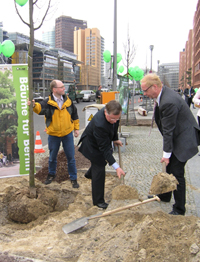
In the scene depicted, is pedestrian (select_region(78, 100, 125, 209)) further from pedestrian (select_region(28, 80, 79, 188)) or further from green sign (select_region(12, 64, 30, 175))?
green sign (select_region(12, 64, 30, 175))

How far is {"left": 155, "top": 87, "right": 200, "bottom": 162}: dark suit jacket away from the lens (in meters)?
3.03

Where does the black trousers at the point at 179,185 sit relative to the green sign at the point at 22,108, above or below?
below

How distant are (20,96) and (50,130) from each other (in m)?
0.80

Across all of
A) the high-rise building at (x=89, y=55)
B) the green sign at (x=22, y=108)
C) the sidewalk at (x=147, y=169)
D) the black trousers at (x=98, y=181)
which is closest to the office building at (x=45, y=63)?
the high-rise building at (x=89, y=55)

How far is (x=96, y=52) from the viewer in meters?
114

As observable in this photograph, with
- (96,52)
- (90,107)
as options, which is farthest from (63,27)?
(90,107)

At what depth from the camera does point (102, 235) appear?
2623 mm

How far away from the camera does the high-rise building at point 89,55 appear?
108 m

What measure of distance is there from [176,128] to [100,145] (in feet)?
3.34

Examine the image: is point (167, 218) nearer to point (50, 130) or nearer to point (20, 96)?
point (50, 130)

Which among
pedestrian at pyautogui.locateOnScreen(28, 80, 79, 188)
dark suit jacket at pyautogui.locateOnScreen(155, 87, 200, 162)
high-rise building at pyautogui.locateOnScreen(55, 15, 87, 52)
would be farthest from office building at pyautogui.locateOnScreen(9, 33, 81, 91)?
dark suit jacket at pyautogui.locateOnScreen(155, 87, 200, 162)

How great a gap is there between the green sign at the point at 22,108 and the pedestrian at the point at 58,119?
0.37 meters

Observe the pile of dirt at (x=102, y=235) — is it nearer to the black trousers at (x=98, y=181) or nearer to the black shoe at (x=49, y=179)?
the black trousers at (x=98, y=181)

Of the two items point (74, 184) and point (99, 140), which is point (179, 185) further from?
point (74, 184)
